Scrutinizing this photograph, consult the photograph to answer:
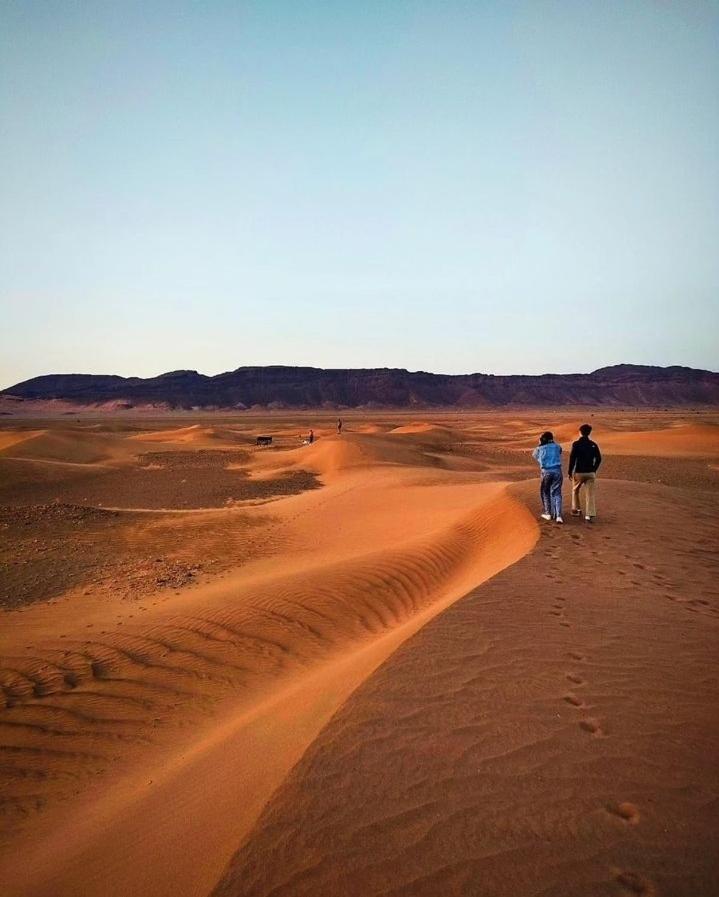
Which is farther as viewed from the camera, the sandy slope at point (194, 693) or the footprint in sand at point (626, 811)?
the sandy slope at point (194, 693)

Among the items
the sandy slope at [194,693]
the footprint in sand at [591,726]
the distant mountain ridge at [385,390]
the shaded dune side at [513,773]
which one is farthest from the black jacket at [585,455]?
the distant mountain ridge at [385,390]

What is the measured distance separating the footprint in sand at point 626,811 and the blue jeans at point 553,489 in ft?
21.8

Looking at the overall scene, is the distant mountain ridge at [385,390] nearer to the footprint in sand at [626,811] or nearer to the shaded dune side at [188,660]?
the shaded dune side at [188,660]

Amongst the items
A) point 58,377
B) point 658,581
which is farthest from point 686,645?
point 58,377

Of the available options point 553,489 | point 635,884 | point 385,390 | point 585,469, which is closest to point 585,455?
point 585,469

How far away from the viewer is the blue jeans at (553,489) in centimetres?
862

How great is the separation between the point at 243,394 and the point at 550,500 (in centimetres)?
13517

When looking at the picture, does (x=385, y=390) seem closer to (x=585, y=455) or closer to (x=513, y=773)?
(x=585, y=455)

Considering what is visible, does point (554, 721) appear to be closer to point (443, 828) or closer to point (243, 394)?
point (443, 828)

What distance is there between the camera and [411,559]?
8.30m

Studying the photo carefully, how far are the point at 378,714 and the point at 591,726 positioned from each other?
135 centimetres

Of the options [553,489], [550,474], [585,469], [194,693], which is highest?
[585,469]

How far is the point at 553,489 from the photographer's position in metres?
8.74

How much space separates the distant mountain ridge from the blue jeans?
12609cm
